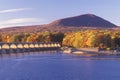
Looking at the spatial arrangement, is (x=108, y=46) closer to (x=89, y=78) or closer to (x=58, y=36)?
(x=58, y=36)

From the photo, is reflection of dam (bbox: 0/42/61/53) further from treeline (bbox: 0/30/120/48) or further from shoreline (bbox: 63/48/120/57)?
shoreline (bbox: 63/48/120/57)

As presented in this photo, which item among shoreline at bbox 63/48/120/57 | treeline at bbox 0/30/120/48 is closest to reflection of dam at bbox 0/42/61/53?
treeline at bbox 0/30/120/48

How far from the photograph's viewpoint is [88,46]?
154000 mm

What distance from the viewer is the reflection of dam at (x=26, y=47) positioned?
155400 mm

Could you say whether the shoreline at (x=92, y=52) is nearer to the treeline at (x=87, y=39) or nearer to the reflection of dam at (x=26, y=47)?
the treeline at (x=87, y=39)

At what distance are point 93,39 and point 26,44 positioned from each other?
1248 inches

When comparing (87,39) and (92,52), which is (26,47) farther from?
(92,52)

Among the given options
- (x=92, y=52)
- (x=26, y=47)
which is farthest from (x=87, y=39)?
(x=26, y=47)

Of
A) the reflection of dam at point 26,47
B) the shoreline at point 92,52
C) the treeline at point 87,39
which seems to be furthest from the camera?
the reflection of dam at point 26,47

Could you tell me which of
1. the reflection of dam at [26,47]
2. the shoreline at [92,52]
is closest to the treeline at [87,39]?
the reflection of dam at [26,47]

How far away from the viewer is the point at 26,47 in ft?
568

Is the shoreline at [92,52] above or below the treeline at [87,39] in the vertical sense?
below

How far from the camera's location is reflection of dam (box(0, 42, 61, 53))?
155400 millimetres

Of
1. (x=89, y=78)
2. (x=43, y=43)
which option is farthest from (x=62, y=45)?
(x=89, y=78)
